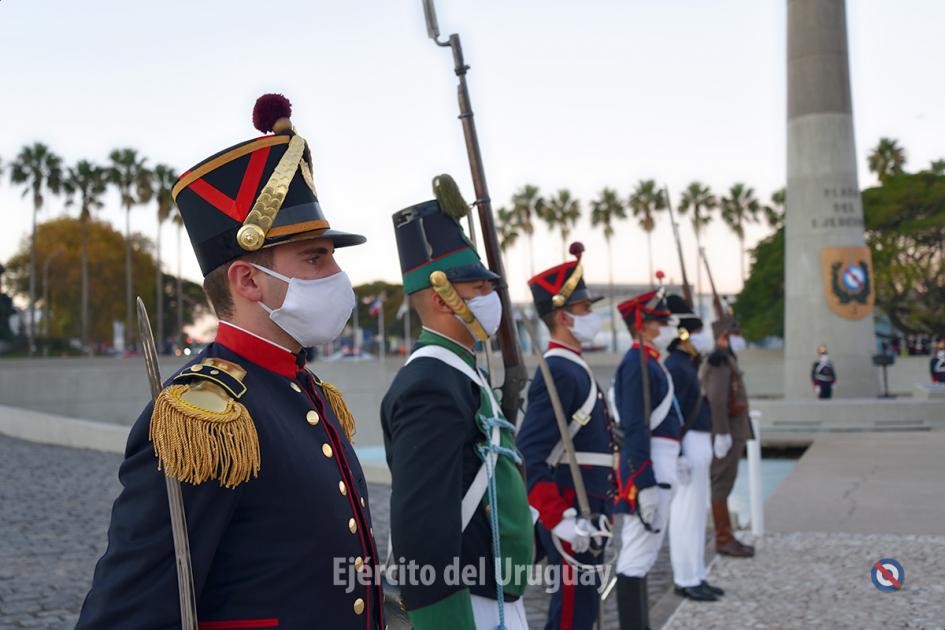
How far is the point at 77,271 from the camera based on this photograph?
60750 millimetres

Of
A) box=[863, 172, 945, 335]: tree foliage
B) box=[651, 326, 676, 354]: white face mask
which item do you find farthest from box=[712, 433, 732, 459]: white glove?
box=[863, 172, 945, 335]: tree foliage

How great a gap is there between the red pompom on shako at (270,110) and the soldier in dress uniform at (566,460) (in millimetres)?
2723

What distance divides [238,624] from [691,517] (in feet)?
18.9

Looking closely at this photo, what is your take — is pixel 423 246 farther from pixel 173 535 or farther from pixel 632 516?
pixel 632 516

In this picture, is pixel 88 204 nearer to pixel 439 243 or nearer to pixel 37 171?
pixel 37 171

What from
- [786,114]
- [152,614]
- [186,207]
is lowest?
[152,614]

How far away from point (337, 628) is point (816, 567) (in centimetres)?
591

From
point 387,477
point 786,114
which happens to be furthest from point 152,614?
point 786,114

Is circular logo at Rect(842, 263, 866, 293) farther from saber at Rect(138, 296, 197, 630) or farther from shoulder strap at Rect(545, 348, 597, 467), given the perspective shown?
saber at Rect(138, 296, 197, 630)

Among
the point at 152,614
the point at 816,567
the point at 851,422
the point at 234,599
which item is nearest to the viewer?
the point at 152,614

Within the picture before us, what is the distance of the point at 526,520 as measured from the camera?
324 cm

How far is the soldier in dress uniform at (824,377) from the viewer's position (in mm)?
21422

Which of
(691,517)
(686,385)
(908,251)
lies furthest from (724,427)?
(908,251)

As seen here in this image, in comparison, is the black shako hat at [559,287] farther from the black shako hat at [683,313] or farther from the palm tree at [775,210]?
the palm tree at [775,210]
